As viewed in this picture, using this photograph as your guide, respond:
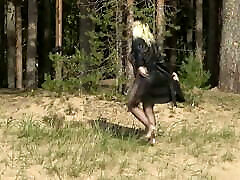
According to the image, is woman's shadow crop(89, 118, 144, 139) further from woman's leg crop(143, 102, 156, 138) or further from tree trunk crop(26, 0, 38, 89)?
tree trunk crop(26, 0, 38, 89)

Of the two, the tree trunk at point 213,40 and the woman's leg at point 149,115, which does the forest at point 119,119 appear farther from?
the tree trunk at point 213,40

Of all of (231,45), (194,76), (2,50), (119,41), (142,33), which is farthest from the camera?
(2,50)

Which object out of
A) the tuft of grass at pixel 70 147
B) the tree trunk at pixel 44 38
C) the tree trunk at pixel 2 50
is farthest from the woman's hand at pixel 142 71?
the tree trunk at pixel 44 38

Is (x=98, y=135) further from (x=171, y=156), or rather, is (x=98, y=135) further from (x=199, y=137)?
(x=199, y=137)

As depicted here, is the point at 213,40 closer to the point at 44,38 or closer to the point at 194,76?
the point at 194,76

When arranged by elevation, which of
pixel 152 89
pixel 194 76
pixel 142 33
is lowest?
pixel 194 76

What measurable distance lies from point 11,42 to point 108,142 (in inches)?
640

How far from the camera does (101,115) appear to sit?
34.6 feet

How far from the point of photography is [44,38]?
26906mm

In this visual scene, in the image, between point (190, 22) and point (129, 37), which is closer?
point (129, 37)

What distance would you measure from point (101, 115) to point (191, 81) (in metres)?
5.84

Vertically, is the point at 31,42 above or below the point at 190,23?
below

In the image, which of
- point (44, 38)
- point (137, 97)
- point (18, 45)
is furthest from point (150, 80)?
point (44, 38)

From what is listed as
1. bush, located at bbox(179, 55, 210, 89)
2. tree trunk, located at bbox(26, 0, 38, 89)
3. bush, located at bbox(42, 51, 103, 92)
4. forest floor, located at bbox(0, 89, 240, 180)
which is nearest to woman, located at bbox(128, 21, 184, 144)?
forest floor, located at bbox(0, 89, 240, 180)
